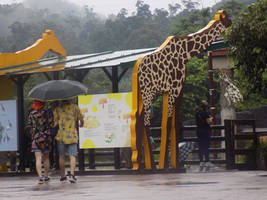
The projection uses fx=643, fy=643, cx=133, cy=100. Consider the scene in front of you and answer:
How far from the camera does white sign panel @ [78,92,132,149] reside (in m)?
14.1

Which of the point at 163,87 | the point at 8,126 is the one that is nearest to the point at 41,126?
the point at 163,87

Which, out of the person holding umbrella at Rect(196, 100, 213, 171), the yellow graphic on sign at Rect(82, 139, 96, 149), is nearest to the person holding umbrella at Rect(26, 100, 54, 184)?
the yellow graphic on sign at Rect(82, 139, 96, 149)

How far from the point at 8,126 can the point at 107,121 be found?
105 inches

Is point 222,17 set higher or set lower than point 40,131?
higher

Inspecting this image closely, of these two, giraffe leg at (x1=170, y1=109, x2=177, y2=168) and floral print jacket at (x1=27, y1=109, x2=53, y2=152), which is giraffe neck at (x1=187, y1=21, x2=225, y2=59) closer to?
giraffe leg at (x1=170, y1=109, x2=177, y2=168)

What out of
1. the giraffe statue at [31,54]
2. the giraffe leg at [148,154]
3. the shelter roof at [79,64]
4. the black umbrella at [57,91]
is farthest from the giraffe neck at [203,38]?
the black umbrella at [57,91]

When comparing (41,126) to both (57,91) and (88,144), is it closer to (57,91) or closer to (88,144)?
(57,91)

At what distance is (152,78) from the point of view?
13.8 meters

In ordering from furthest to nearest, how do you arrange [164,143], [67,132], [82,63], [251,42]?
[82,63], [164,143], [251,42], [67,132]

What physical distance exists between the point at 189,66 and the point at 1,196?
118 ft

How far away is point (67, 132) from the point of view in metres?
10.9

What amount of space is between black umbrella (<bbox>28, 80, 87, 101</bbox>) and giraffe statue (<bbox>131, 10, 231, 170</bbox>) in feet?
7.75

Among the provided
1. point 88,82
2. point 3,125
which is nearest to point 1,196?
point 3,125

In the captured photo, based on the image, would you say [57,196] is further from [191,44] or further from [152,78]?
[191,44]
